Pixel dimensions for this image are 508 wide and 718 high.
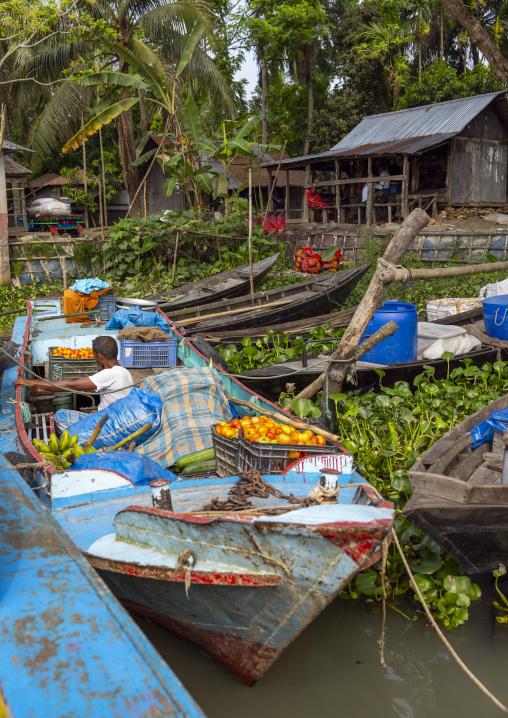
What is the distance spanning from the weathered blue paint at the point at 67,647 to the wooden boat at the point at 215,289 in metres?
8.69

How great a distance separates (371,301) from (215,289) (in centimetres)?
707

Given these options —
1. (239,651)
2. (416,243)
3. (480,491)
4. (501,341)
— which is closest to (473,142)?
(416,243)

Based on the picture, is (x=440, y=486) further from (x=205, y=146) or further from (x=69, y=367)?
(x=205, y=146)

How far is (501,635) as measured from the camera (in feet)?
11.8

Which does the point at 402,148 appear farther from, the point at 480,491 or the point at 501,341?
the point at 480,491

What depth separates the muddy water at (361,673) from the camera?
10.4 ft

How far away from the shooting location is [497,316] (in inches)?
275

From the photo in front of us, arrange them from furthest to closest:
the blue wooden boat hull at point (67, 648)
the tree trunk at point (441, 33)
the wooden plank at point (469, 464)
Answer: the tree trunk at point (441, 33) → the wooden plank at point (469, 464) → the blue wooden boat hull at point (67, 648)

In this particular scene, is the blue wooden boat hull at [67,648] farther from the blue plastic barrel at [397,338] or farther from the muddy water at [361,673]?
the blue plastic barrel at [397,338]

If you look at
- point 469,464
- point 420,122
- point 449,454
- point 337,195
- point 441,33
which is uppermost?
point 441,33

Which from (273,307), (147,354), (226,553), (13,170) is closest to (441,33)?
(13,170)

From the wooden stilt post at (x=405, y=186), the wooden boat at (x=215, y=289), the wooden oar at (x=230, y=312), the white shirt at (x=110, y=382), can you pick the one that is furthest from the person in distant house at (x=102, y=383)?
the wooden stilt post at (x=405, y=186)

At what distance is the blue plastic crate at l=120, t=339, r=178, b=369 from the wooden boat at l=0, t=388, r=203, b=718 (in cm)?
403

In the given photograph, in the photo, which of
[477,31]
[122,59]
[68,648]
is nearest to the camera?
[68,648]
